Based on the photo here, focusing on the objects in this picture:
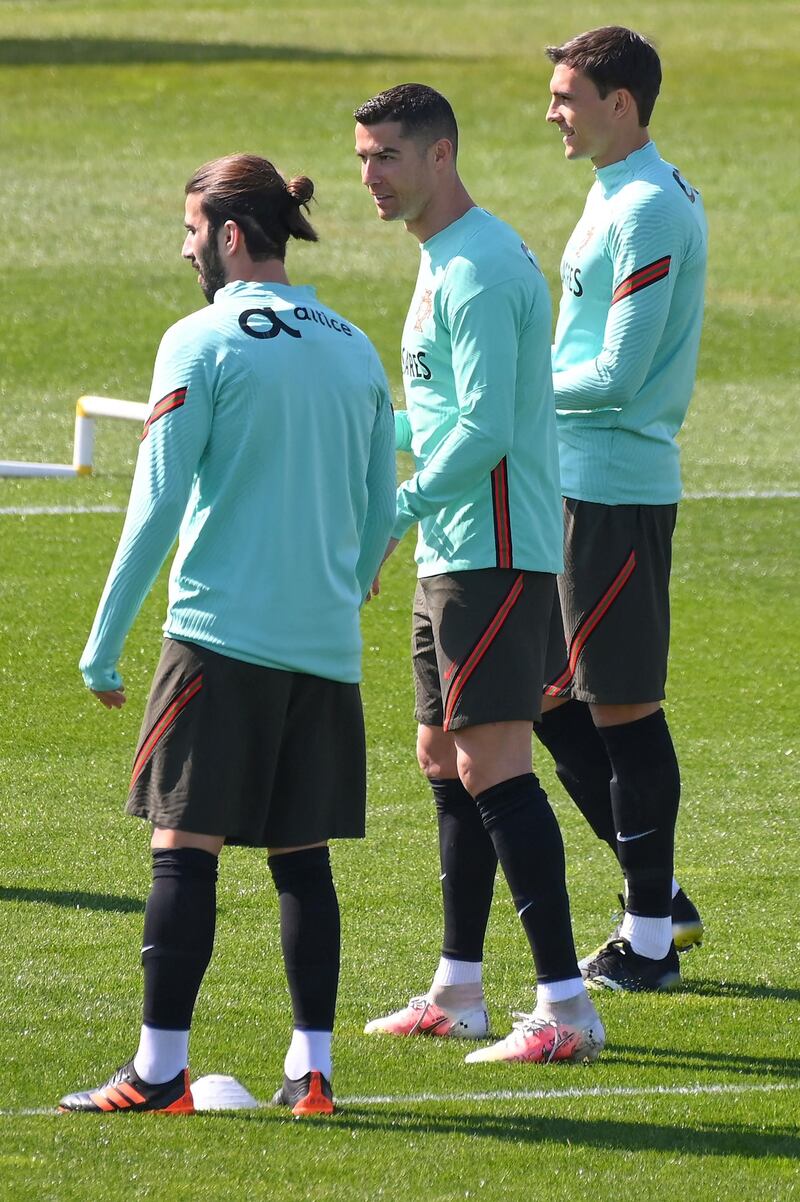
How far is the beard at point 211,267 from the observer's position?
3.86m

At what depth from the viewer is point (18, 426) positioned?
14.4 metres

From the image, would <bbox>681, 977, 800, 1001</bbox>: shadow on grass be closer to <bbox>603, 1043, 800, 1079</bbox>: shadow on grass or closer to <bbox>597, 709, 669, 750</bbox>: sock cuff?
<bbox>603, 1043, 800, 1079</bbox>: shadow on grass

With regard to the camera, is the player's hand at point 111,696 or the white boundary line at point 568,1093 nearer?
the player's hand at point 111,696

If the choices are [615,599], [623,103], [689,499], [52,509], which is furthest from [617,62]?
[689,499]

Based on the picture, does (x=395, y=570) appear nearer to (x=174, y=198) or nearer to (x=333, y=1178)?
(x=333, y=1178)

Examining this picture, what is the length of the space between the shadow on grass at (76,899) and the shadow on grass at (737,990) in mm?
1473

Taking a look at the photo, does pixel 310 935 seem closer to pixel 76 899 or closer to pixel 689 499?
pixel 76 899

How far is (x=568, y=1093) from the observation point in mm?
4098

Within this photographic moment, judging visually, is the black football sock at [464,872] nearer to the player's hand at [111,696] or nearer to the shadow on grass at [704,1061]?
the shadow on grass at [704,1061]

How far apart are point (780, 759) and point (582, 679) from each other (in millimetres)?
2364

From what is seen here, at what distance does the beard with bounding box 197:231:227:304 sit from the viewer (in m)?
3.86

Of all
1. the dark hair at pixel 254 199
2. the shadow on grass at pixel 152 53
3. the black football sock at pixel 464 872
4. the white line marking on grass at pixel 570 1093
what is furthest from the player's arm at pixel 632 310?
the shadow on grass at pixel 152 53

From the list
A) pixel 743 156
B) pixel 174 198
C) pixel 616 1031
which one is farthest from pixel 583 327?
pixel 743 156

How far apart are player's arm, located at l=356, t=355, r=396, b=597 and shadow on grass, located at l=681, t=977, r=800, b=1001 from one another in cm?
149
